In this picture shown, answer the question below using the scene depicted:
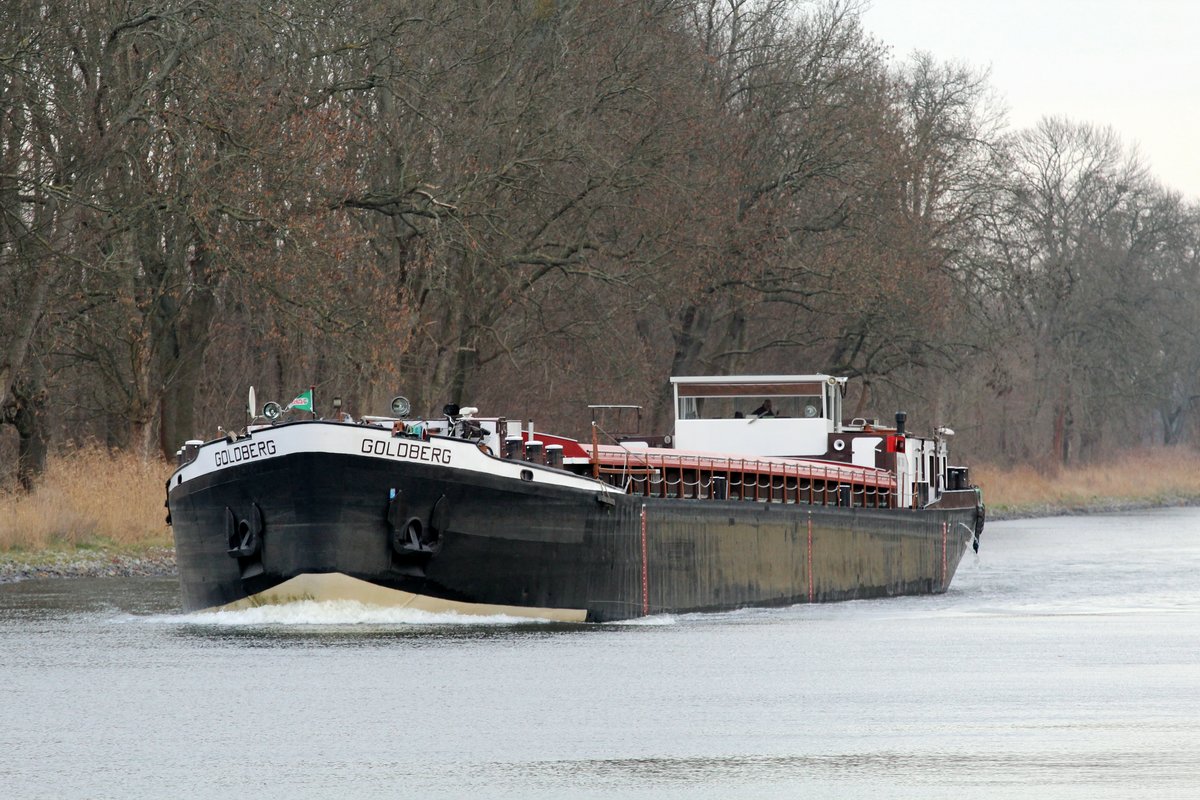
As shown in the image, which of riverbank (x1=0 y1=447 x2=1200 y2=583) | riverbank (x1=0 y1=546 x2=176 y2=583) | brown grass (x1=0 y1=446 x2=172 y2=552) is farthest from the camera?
brown grass (x1=0 y1=446 x2=172 y2=552)

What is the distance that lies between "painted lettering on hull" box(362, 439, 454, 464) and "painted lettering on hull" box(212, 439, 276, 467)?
129 cm

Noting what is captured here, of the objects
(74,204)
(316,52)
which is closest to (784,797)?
(74,204)

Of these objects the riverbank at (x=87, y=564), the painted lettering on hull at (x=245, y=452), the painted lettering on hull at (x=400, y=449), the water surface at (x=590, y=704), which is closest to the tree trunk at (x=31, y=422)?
the riverbank at (x=87, y=564)

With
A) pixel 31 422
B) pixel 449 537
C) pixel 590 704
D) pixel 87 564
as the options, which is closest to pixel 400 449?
pixel 449 537

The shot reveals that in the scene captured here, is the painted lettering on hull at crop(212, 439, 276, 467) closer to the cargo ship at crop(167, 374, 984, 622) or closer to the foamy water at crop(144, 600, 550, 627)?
the cargo ship at crop(167, 374, 984, 622)

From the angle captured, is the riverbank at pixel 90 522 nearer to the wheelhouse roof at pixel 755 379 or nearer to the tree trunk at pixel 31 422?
the tree trunk at pixel 31 422

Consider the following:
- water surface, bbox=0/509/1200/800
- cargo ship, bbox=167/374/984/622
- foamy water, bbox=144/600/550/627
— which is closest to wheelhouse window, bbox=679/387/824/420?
cargo ship, bbox=167/374/984/622

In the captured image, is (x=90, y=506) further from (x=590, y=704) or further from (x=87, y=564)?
(x=590, y=704)

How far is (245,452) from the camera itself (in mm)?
26609

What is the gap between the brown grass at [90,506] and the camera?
3712 centimetres

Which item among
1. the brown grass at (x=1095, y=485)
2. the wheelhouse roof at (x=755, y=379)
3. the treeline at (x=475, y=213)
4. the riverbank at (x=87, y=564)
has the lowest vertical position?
the riverbank at (x=87, y=564)

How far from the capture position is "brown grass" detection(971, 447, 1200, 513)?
73062 mm

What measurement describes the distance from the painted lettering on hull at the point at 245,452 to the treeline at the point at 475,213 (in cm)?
834

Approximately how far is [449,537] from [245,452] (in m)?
2.88
